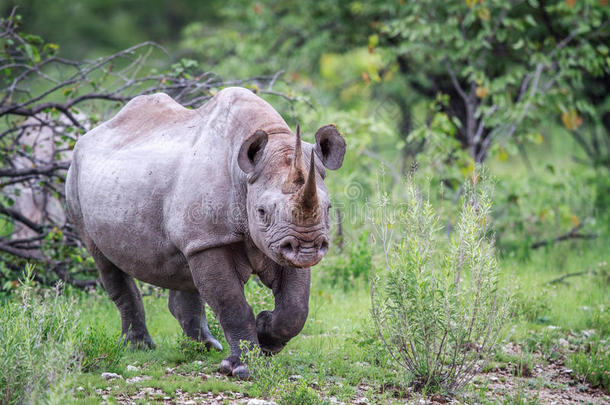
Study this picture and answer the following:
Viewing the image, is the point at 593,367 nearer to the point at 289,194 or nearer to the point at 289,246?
the point at 289,246

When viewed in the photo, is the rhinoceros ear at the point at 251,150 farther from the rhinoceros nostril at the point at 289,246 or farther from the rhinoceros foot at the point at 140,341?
the rhinoceros foot at the point at 140,341

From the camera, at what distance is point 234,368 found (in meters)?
5.14

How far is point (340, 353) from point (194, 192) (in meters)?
1.83

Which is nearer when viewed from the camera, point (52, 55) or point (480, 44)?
point (52, 55)

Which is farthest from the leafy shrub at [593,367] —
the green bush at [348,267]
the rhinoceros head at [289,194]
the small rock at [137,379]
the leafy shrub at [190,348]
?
the small rock at [137,379]

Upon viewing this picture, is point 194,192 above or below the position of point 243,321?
above

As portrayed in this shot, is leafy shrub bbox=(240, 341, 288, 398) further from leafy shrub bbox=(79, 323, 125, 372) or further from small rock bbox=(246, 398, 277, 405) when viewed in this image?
leafy shrub bbox=(79, 323, 125, 372)

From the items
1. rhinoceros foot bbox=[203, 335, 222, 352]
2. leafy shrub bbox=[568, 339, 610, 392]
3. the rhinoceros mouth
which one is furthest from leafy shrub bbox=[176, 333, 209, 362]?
leafy shrub bbox=[568, 339, 610, 392]

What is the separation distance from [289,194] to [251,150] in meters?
0.49

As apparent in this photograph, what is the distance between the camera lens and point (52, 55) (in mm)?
7832

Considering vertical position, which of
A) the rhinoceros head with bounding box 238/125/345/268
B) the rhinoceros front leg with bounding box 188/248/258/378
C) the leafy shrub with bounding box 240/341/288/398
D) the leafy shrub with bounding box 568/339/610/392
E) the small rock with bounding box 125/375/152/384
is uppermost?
the rhinoceros head with bounding box 238/125/345/268

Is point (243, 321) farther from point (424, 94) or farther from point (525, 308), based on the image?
point (424, 94)

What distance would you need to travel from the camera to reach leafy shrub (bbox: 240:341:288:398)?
4.67 m

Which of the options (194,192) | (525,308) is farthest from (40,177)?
(525,308)
